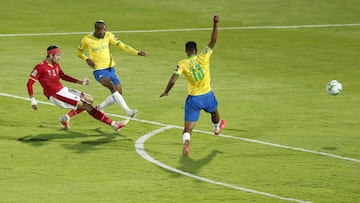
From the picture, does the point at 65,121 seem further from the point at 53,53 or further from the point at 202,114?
the point at 202,114

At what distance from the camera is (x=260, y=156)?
20.0 metres

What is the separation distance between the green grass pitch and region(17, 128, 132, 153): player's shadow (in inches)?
1.8

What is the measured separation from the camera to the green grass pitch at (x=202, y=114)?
58.2 ft

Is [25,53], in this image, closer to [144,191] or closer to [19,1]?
[19,1]

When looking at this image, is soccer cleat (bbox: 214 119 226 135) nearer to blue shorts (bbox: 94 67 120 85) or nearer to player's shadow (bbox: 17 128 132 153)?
player's shadow (bbox: 17 128 132 153)

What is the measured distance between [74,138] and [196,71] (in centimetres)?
347

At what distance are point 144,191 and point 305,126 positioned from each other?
6.76 meters

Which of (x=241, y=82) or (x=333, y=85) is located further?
(x=241, y=82)

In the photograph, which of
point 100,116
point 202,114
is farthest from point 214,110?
point 202,114

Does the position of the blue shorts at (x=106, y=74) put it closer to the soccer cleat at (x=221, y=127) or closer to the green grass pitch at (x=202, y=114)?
the green grass pitch at (x=202, y=114)

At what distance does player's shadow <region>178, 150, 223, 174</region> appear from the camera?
1891 centimetres

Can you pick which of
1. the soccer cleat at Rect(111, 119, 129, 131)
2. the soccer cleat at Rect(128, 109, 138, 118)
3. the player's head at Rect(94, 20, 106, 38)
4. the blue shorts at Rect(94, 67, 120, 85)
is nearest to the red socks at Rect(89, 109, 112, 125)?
the soccer cleat at Rect(111, 119, 129, 131)

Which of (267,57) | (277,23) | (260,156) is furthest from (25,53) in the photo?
(260,156)

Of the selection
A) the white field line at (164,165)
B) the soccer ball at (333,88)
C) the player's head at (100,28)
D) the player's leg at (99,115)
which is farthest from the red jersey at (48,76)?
the soccer ball at (333,88)
